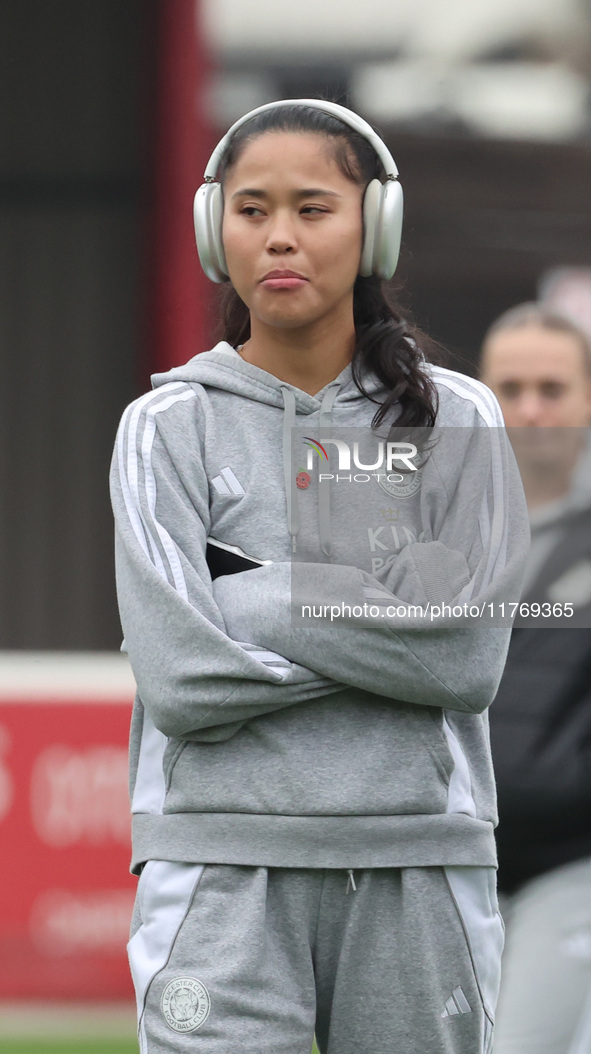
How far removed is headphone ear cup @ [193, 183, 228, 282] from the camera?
2008 mm

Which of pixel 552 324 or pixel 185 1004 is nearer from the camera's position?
pixel 185 1004

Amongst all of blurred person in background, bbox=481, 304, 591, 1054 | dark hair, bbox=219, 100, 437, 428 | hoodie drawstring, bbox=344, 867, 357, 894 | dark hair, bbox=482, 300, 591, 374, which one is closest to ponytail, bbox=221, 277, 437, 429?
dark hair, bbox=219, 100, 437, 428

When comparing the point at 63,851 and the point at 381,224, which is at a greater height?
the point at 381,224

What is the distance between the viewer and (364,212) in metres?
1.99

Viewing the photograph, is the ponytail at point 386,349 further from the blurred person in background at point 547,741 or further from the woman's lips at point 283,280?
the blurred person in background at point 547,741

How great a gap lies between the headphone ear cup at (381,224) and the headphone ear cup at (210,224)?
0.19 m

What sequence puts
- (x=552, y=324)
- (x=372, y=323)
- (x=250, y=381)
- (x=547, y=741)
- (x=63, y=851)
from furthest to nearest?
(x=63, y=851) → (x=552, y=324) → (x=547, y=741) → (x=372, y=323) → (x=250, y=381)

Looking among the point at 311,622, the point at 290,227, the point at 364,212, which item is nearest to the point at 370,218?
the point at 364,212

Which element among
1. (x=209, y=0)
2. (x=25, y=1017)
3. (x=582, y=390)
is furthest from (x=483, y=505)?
(x=209, y=0)

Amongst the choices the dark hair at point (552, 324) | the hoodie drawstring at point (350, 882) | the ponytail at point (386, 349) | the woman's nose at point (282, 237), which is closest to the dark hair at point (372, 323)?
the ponytail at point (386, 349)

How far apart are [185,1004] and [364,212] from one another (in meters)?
1.00

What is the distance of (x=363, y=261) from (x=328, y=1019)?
946 mm

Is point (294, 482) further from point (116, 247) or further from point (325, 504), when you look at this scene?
point (116, 247)

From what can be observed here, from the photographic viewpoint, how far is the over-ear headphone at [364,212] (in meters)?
1.97
